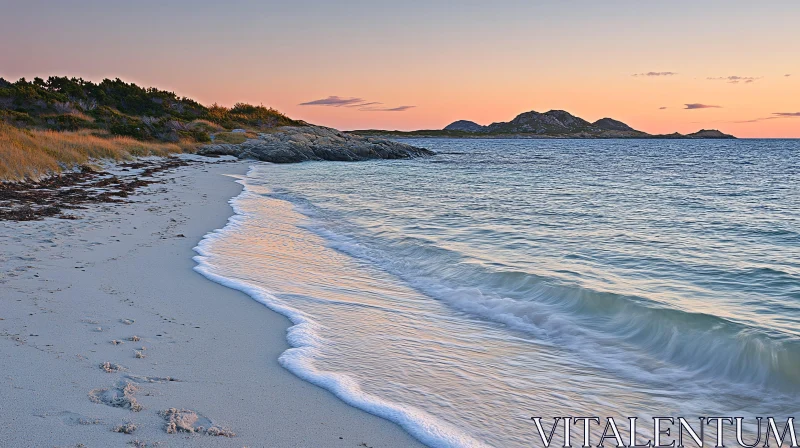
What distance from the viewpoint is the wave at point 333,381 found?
3.60m

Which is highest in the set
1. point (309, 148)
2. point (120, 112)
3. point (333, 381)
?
point (120, 112)

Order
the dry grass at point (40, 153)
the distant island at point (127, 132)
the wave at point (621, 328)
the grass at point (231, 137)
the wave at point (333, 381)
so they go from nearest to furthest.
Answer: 1. the wave at point (333, 381)
2. the wave at point (621, 328)
3. the dry grass at point (40, 153)
4. the distant island at point (127, 132)
5. the grass at point (231, 137)

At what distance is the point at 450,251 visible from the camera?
34.7 feet

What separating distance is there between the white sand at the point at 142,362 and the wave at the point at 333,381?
0.30ft

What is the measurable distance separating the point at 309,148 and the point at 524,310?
142 ft

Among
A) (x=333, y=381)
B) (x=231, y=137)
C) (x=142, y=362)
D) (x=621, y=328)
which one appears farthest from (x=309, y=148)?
(x=333, y=381)

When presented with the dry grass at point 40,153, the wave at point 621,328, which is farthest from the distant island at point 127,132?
the wave at point 621,328

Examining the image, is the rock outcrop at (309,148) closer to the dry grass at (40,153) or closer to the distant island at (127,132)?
the distant island at (127,132)

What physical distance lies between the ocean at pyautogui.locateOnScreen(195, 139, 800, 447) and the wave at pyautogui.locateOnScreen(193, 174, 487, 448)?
0.7 inches

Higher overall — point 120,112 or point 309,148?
point 120,112

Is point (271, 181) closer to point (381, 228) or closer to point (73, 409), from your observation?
point (381, 228)

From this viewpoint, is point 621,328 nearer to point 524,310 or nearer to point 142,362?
point 524,310

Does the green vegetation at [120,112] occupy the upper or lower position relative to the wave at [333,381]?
upper

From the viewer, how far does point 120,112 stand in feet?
165
